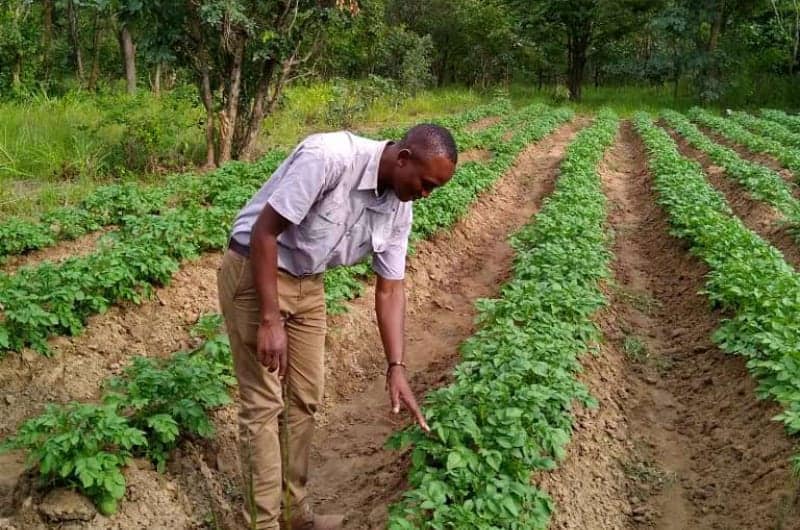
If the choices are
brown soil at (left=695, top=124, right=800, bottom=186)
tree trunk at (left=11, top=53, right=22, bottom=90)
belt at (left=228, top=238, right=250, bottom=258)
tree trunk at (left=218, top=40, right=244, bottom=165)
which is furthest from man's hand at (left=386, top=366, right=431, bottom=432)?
tree trunk at (left=11, top=53, right=22, bottom=90)

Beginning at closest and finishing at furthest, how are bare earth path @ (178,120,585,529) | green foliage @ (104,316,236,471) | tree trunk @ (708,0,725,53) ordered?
1. green foliage @ (104,316,236,471)
2. bare earth path @ (178,120,585,529)
3. tree trunk @ (708,0,725,53)

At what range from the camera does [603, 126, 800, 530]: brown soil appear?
406 centimetres

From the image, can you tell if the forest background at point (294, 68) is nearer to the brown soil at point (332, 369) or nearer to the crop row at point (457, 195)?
the crop row at point (457, 195)

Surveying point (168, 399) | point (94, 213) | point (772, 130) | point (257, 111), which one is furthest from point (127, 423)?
point (772, 130)

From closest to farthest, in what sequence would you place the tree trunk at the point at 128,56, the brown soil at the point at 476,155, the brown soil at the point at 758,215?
the brown soil at the point at 758,215 < the brown soil at the point at 476,155 < the tree trunk at the point at 128,56

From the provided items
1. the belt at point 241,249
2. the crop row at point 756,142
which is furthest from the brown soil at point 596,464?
the crop row at point 756,142

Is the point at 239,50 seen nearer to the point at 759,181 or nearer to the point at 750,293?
the point at 759,181

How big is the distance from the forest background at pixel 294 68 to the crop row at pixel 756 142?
23.4 feet

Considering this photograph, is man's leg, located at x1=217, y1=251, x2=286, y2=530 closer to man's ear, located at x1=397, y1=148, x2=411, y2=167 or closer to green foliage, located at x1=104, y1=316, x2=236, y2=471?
green foliage, located at x1=104, y1=316, x2=236, y2=471

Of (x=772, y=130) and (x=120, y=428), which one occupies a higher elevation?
(x=772, y=130)

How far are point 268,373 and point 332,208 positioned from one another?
0.84 m

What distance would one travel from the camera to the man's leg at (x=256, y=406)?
10.3ft

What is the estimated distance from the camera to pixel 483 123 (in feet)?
68.9

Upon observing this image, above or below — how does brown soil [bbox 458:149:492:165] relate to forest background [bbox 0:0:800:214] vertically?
below
